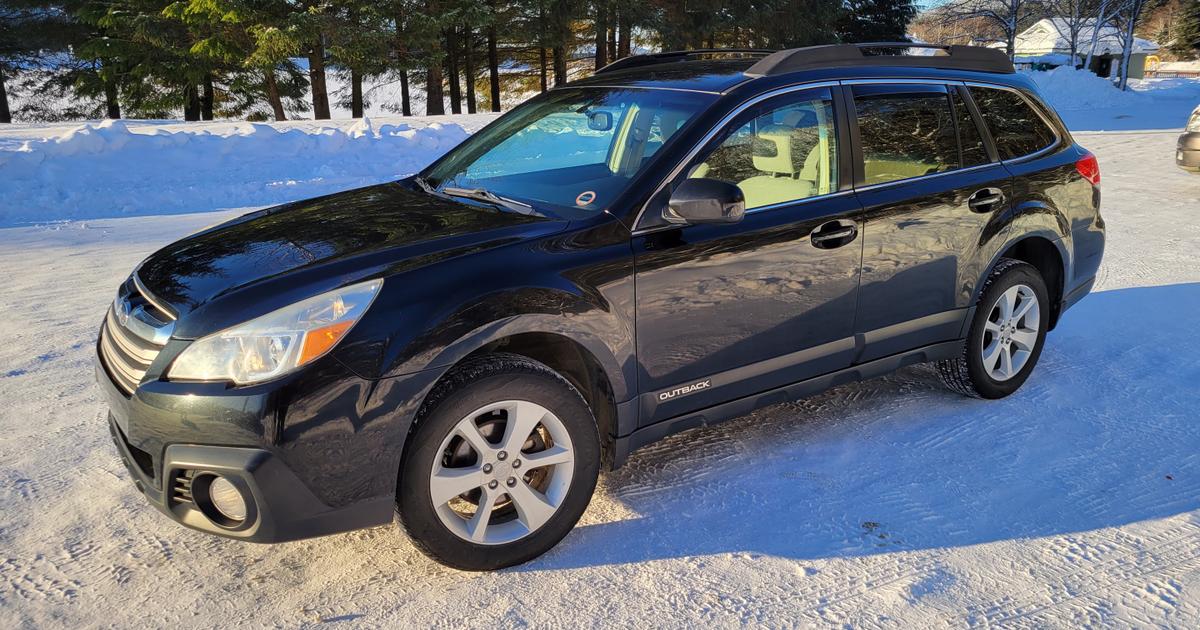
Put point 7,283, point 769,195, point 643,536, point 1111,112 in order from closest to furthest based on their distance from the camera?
point 643,536, point 769,195, point 7,283, point 1111,112

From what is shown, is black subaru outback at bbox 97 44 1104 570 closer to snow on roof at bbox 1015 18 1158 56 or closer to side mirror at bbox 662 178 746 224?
side mirror at bbox 662 178 746 224

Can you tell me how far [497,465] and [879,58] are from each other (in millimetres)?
2627

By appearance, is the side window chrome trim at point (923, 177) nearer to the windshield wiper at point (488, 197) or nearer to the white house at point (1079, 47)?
the windshield wiper at point (488, 197)

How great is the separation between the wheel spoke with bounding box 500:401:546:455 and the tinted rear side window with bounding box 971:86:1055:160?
112 inches

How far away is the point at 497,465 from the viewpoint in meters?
3.05

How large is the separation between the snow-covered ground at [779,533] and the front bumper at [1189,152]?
7.00 metres

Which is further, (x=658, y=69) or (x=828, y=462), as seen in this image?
(x=658, y=69)

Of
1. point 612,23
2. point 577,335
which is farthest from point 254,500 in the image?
point 612,23

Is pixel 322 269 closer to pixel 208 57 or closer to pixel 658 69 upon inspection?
pixel 658 69

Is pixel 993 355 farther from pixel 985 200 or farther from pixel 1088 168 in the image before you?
pixel 1088 168

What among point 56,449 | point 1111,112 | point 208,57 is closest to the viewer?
point 56,449

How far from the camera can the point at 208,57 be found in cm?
2741

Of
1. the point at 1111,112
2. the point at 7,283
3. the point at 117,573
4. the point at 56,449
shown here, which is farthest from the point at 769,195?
the point at 1111,112

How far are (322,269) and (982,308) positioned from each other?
3161 mm
